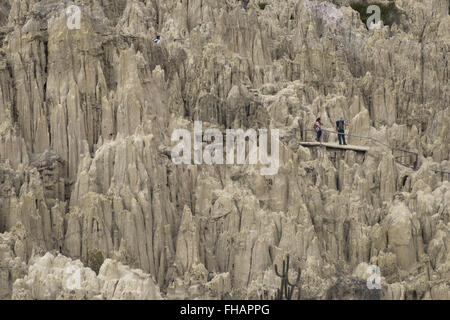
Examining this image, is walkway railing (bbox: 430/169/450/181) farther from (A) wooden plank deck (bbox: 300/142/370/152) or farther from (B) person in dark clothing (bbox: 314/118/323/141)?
(B) person in dark clothing (bbox: 314/118/323/141)

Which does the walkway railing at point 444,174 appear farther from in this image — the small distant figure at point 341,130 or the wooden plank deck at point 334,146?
the small distant figure at point 341,130

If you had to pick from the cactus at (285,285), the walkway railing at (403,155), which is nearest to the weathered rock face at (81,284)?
the cactus at (285,285)

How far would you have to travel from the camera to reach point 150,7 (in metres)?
55.2

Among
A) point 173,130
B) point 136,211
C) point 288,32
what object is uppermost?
point 288,32

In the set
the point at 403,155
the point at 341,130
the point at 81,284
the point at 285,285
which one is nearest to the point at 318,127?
the point at 341,130

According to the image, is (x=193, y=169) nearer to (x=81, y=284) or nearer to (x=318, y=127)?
(x=318, y=127)

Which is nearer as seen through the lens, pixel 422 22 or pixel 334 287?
pixel 334 287

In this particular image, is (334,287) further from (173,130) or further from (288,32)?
(288,32)

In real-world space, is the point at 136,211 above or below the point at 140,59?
below

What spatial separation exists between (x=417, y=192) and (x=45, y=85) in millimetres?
15692

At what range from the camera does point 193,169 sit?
47.4 metres

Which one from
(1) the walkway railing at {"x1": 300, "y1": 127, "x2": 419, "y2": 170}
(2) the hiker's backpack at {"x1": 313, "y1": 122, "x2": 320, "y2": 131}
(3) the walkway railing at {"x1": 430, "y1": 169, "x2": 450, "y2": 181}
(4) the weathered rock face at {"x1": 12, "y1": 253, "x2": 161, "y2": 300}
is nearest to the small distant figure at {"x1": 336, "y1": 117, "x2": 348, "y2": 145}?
(1) the walkway railing at {"x1": 300, "y1": 127, "x2": 419, "y2": 170}
